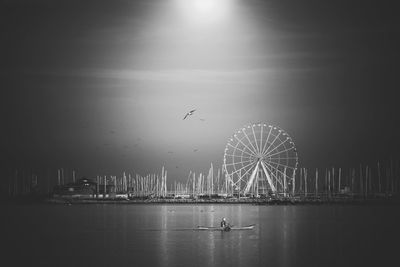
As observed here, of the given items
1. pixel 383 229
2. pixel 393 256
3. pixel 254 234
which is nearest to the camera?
pixel 393 256

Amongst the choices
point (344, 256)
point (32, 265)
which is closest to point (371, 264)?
point (344, 256)

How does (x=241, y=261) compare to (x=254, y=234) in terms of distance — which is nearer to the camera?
(x=241, y=261)

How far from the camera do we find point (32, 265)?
46438mm

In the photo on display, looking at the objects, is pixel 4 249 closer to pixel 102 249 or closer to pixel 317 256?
pixel 102 249

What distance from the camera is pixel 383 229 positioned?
7969cm

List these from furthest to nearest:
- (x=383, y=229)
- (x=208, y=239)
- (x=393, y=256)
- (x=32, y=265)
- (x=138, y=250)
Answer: (x=383, y=229) < (x=208, y=239) < (x=138, y=250) < (x=393, y=256) < (x=32, y=265)

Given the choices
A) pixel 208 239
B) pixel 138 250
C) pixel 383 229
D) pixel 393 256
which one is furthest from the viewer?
pixel 383 229

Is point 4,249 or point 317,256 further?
point 4,249

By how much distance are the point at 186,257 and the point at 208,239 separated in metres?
14.4

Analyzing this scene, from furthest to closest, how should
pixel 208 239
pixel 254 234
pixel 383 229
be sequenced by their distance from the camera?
1. pixel 383 229
2. pixel 254 234
3. pixel 208 239

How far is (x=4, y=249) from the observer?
56031mm

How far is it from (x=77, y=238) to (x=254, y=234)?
1730cm

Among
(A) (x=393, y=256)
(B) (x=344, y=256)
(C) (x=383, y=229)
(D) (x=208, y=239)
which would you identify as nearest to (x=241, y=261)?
(B) (x=344, y=256)

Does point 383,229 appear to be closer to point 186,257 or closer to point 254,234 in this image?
point 254,234
